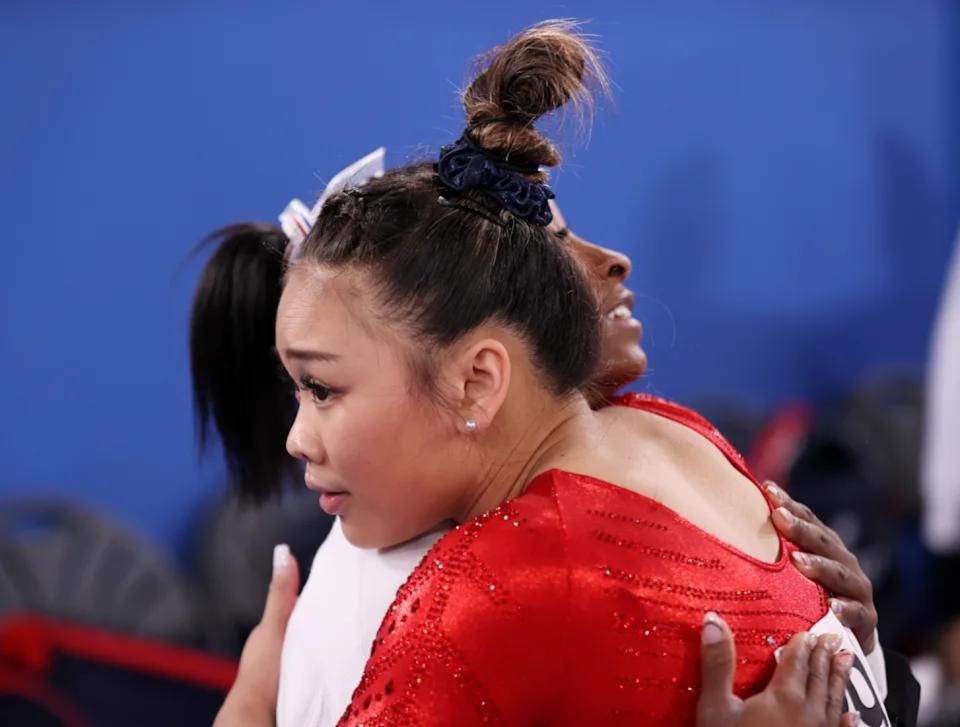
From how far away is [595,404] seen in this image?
1.45 metres

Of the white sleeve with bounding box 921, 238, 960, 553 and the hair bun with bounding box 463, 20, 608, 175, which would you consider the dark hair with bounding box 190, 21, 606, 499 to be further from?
the white sleeve with bounding box 921, 238, 960, 553

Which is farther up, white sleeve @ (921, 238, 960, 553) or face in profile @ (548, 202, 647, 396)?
face in profile @ (548, 202, 647, 396)

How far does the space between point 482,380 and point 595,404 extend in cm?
26

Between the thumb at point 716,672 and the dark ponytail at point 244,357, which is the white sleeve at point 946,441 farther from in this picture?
the thumb at point 716,672

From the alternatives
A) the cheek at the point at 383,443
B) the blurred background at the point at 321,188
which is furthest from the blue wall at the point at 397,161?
the cheek at the point at 383,443

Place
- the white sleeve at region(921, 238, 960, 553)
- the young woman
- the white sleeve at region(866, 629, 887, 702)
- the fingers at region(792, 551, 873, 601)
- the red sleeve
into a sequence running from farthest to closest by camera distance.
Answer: the white sleeve at region(921, 238, 960, 553), the white sleeve at region(866, 629, 887, 702), the fingers at region(792, 551, 873, 601), the young woman, the red sleeve

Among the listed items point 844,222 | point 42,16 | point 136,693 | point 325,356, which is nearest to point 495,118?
point 325,356

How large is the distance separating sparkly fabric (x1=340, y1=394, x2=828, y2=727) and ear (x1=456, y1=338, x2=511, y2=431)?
94 millimetres

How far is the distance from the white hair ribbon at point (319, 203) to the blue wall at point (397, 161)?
2.34 ft

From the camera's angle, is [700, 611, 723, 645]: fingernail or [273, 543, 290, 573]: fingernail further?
[273, 543, 290, 573]: fingernail

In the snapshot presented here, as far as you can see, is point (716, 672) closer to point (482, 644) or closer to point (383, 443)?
point (482, 644)

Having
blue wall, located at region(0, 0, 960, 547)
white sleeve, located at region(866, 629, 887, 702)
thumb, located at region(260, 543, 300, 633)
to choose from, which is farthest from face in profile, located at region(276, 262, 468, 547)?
blue wall, located at region(0, 0, 960, 547)

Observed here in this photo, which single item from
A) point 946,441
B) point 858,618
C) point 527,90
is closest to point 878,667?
point 858,618

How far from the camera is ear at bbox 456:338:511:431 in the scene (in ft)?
3.98
